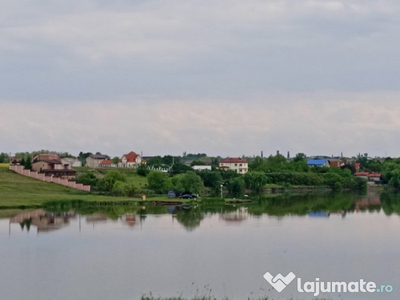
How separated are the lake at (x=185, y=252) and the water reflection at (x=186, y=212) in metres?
0.13

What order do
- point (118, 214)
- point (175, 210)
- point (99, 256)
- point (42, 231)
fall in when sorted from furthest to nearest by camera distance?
point (175, 210)
point (118, 214)
point (42, 231)
point (99, 256)

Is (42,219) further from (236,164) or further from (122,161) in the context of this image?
(236,164)

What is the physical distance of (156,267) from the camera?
24.5 m

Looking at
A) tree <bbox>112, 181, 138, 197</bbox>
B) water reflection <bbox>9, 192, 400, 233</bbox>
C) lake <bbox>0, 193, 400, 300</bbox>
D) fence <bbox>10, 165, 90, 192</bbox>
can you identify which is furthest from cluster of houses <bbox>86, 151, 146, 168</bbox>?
lake <bbox>0, 193, 400, 300</bbox>

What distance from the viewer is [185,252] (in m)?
28.0

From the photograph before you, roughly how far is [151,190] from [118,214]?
1837 centimetres

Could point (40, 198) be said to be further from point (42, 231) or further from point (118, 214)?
point (42, 231)

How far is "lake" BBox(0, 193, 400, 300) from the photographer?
21.2 metres

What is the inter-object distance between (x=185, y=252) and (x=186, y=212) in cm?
1835

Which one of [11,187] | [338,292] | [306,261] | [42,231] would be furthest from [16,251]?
[11,187]

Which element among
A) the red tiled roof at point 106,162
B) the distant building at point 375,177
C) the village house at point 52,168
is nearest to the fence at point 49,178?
the village house at point 52,168

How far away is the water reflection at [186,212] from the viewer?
3951 cm

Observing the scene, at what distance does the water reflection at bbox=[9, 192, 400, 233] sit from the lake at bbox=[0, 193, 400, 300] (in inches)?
5.1

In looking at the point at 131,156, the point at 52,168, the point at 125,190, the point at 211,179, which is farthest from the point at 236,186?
the point at 131,156
